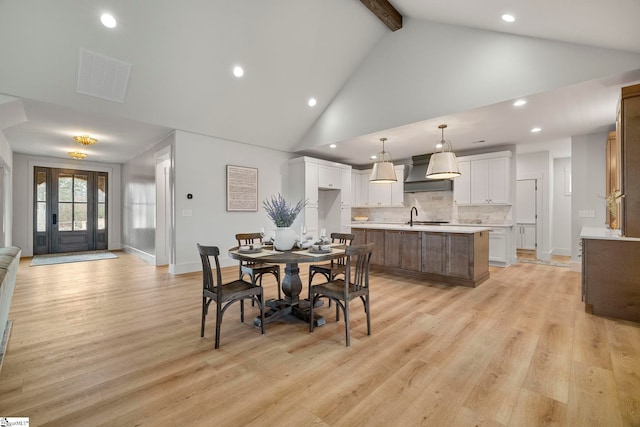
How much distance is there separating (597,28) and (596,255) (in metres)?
2.33

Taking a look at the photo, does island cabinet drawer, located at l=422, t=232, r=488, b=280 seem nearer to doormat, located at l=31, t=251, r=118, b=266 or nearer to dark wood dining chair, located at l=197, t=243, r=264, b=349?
dark wood dining chair, located at l=197, t=243, r=264, b=349

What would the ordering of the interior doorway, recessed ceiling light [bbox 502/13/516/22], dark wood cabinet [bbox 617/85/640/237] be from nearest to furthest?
dark wood cabinet [bbox 617/85/640/237] < recessed ceiling light [bbox 502/13/516/22] < the interior doorway

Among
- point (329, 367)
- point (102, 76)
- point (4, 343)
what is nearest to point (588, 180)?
point (329, 367)

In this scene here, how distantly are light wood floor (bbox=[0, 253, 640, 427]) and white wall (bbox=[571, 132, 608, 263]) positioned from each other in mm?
2676

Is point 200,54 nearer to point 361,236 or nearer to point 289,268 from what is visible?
point 289,268

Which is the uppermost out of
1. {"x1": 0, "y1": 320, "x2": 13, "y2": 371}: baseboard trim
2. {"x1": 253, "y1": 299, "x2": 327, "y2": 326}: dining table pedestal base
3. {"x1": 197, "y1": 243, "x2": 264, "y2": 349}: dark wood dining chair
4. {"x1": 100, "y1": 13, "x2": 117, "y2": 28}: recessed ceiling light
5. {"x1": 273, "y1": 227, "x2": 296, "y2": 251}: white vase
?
{"x1": 100, "y1": 13, "x2": 117, "y2": 28}: recessed ceiling light

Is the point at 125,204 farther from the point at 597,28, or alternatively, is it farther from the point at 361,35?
the point at 597,28

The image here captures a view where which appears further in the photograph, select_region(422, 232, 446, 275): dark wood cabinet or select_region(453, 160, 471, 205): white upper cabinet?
select_region(453, 160, 471, 205): white upper cabinet

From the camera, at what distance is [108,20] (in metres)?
3.32

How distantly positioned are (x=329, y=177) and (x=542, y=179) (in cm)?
524

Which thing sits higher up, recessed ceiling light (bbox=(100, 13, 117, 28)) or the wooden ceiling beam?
the wooden ceiling beam

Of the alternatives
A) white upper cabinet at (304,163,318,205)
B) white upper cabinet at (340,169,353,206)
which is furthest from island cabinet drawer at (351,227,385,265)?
white upper cabinet at (340,169,353,206)

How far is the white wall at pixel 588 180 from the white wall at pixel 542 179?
1.33 meters

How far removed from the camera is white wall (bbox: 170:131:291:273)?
208 inches
